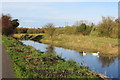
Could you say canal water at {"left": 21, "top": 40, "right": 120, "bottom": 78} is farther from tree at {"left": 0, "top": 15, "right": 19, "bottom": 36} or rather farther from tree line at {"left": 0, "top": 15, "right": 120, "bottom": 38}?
→ tree at {"left": 0, "top": 15, "right": 19, "bottom": 36}

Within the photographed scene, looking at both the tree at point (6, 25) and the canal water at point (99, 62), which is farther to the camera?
the tree at point (6, 25)

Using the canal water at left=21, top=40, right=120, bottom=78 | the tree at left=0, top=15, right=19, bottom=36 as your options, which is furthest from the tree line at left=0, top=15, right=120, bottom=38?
the canal water at left=21, top=40, right=120, bottom=78

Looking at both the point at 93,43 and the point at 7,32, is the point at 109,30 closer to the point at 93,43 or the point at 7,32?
the point at 93,43

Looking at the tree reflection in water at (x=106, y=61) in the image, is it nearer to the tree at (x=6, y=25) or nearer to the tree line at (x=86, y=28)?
the tree line at (x=86, y=28)

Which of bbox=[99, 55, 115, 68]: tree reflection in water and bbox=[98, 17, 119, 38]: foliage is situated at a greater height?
bbox=[98, 17, 119, 38]: foliage

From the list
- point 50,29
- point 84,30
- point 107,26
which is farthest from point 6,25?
point 107,26

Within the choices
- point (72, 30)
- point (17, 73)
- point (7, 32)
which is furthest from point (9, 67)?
point (72, 30)

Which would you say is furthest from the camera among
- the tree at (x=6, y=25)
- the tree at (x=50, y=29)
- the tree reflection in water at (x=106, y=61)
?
the tree at (x=50, y=29)

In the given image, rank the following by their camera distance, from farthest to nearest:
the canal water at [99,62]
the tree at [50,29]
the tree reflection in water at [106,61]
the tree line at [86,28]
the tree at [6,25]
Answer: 1. the tree at [50,29]
2. the tree at [6,25]
3. the tree line at [86,28]
4. the tree reflection in water at [106,61]
5. the canal water at [99,62]

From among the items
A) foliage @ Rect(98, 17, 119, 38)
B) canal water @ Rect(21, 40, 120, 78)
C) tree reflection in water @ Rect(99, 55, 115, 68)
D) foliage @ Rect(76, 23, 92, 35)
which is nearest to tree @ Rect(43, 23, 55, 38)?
foliage @ Rect(76, 23, 92, 35)

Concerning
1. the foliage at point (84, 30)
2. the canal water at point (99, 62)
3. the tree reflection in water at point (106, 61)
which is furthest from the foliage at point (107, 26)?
the tree reflection in water at point (106, 61)

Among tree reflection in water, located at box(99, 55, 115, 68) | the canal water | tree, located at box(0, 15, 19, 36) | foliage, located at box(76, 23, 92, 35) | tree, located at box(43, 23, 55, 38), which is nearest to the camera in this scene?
the canal water

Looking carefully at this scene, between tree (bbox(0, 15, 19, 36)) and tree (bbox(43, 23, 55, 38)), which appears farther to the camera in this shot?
tree (bbox(43, 23, 55, 38))

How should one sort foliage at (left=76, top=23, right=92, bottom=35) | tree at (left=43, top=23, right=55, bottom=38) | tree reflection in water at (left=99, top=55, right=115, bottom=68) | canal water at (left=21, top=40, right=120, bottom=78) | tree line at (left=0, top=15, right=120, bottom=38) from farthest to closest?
tree at (left=43, top=23, right=55, bottom=38)
foliage at (left=76, top=23, right=92, bottom=35)
tree line at (left=0, top=15, right=120, bottom=38)
tree reflection in water at (left=99, top=55, right=115, bottom=68)
canal water at (left=21, top=40, right=120, bottom=78)
